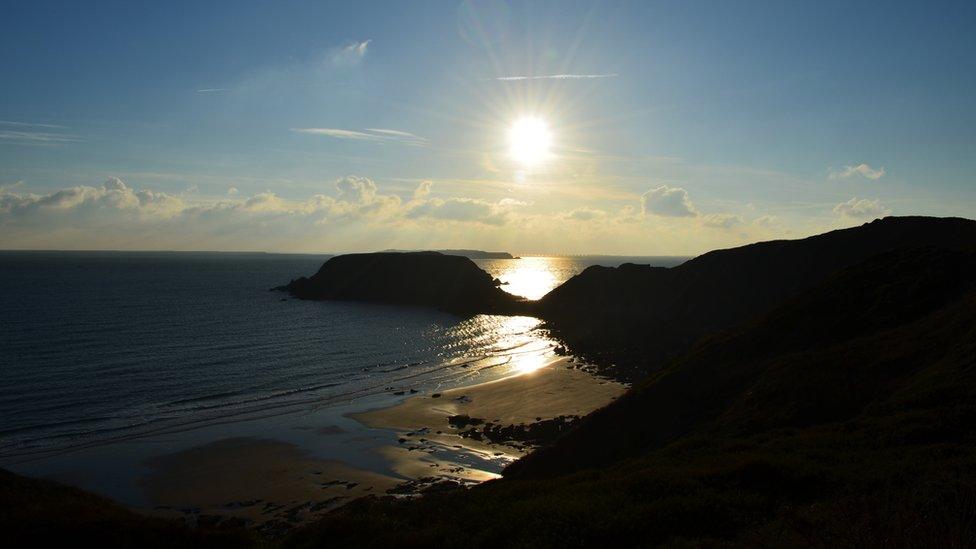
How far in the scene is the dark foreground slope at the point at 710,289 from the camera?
6869 centimetres

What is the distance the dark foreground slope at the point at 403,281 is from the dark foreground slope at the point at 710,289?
1272 inches

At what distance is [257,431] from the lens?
4044cm

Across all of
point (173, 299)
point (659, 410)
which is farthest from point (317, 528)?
point (173, 299)

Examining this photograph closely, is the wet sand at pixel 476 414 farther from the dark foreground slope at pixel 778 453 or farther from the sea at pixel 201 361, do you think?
the dark foreground slope at pixel 778 453

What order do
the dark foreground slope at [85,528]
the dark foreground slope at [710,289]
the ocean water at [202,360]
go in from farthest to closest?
the dark foreground slope at [710,289] → the ocean water at [202,360] → the dark foreground slope at [85,528]

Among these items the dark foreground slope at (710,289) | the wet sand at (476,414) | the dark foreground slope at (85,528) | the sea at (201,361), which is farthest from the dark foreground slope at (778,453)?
the dark foreground slope at (710,289)

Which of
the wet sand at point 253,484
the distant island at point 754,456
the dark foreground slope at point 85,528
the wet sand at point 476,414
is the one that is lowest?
the wet sand at point 253,484

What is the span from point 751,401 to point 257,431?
104ft

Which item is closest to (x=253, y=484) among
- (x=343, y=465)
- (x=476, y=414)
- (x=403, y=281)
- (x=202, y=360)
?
(x=343, y=465)

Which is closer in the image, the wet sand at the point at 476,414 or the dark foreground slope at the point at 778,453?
the dark foreground slope at the point at 778,453

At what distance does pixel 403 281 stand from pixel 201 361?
3301 inches

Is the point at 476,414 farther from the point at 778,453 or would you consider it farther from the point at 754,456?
the point at 754,456

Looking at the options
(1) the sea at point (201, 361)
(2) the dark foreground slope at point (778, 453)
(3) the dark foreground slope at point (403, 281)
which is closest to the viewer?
(2) the dark foreground slope at point (778, 453)

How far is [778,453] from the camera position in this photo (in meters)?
18.1
